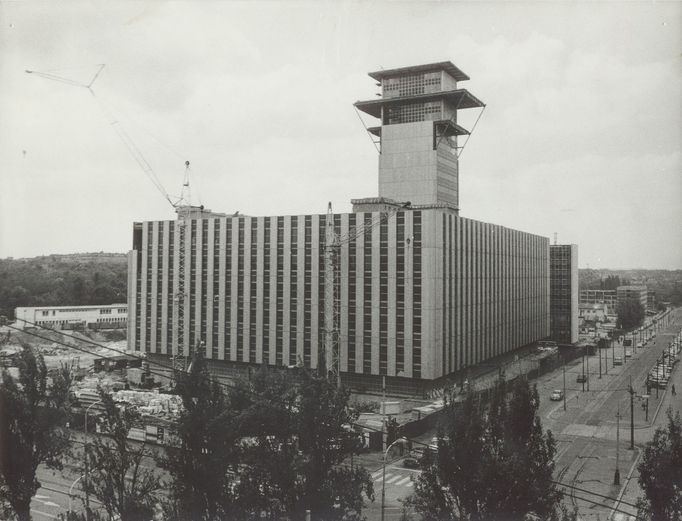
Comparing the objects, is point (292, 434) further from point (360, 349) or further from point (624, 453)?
point (360, 349)

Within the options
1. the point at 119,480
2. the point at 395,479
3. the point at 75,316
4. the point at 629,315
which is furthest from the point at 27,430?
the point at 629,315

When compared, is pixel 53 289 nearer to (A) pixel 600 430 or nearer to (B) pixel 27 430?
(A) pixel 600 430

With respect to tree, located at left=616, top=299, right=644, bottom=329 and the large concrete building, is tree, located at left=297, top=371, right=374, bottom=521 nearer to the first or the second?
the large concrete building

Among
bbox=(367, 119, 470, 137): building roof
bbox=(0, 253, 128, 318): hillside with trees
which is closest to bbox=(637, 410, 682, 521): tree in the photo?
bbox=(367, 119, 470, 137): building roof

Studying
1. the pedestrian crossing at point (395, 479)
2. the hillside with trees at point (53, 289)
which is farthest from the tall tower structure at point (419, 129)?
the hillside with trees at point (53, 289)

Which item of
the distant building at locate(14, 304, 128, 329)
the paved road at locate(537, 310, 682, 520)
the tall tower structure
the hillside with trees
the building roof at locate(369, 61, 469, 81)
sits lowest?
the paved road at locate(537, 310, 682, 520)

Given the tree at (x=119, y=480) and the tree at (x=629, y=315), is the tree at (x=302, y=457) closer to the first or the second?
the tree at (x=119, y=480)

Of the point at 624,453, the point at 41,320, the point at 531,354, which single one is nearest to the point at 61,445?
the point at 624,453
